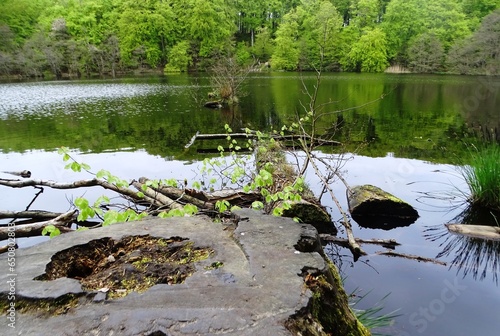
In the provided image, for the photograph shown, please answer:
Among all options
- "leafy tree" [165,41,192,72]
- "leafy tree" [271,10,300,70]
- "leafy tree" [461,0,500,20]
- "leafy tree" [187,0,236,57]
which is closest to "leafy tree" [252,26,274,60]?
"leafy tree" [271,10,300,70]

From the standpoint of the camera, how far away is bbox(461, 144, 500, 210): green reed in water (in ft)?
23.9

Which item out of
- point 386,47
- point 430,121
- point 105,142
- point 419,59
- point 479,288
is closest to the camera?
point 479,288

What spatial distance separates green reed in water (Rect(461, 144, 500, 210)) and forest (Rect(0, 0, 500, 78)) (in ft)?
165

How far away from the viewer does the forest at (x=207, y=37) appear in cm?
5328

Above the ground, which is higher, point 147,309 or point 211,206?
point 147,309

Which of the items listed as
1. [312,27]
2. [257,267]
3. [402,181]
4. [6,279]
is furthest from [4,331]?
[312,27]

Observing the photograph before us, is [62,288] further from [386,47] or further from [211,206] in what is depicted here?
Result: [386,47]

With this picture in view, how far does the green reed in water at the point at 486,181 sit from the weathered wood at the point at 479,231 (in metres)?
1.48

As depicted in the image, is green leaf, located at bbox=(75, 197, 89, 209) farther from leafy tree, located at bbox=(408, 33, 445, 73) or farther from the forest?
leafy tree, located at bbox=(408, 33, 445, 73)

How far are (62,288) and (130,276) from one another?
37 centimetres

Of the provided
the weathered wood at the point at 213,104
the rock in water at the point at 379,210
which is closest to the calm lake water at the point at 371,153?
the rock in water at the point at 379,210

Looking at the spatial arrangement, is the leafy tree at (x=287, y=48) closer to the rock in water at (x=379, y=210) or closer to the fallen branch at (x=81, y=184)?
the rock in water at (x=379, y=210)

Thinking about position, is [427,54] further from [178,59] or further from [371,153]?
[371,153]

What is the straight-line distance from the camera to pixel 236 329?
166 centimetres
